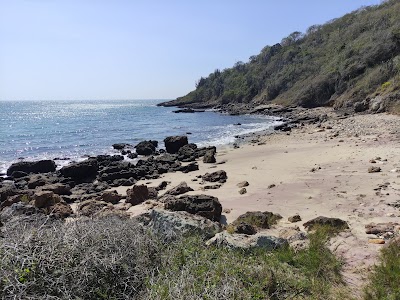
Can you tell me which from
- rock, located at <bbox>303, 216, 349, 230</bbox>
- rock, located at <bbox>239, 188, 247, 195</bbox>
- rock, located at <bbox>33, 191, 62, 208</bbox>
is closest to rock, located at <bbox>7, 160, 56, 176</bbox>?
rock, located at <bbox>33, 191, 62, 208</bbox>

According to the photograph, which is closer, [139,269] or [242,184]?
[139,269]

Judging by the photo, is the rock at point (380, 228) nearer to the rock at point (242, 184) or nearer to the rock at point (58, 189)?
the rock at point (242, 184)

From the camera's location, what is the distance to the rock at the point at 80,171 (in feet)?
64.0

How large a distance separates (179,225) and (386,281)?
3237mm

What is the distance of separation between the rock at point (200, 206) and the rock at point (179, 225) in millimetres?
2280

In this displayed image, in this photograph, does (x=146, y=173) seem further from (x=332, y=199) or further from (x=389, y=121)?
(x=389, y=121)

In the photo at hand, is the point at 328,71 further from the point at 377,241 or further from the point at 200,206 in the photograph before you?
the point at 377,241

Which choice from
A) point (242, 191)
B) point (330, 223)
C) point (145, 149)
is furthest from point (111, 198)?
point (145, 149)

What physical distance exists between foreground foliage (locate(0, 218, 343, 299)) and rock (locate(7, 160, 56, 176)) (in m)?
17.8

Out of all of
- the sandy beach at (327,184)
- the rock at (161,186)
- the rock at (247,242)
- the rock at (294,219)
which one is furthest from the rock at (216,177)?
the rock at (247,242)

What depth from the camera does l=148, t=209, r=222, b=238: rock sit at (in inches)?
232

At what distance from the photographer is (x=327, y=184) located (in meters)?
12.2

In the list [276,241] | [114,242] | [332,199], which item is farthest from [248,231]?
[332,199]

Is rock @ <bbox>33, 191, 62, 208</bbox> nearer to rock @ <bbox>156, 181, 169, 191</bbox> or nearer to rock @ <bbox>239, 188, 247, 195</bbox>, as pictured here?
rock @ <bbox>156, 181, 169, 191</bbox>
